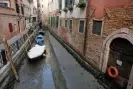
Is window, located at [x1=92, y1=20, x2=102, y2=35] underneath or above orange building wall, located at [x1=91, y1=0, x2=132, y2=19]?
underneath

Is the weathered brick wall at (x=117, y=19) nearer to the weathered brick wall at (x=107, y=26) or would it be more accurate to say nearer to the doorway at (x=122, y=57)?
the weathered brick wall at (x=107, y=26)

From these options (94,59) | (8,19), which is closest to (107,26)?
(94,59)

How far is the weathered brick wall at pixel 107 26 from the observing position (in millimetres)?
4824

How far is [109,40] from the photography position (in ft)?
19.0

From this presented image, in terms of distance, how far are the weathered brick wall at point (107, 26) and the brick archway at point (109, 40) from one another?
188mm

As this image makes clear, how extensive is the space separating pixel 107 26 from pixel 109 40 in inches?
26.2

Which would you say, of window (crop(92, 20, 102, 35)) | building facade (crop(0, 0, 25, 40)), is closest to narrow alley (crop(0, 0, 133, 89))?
window (crop(92, 20, 102, 35))

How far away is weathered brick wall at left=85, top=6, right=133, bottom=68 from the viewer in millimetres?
4824

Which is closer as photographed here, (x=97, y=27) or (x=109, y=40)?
(x=109, y=40)

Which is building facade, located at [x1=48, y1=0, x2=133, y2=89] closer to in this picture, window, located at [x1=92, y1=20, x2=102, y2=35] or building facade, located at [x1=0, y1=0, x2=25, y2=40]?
window, located at [x1=92, y1=20, x2=102, y2=35]

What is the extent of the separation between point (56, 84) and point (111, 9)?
15.6 feet

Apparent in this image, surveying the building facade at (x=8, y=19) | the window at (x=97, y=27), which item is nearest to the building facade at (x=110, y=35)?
the window at (x=97, y=27)

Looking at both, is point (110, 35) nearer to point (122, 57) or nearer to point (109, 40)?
point (109, 40)

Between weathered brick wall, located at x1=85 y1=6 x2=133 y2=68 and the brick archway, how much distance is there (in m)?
0.19
